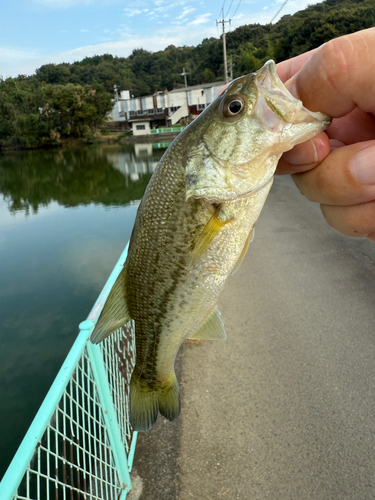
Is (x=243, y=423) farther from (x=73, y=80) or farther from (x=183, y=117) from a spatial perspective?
(x=73, y=80)

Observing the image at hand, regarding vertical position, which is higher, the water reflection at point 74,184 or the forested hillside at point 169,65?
the forested hillside at point 169,65

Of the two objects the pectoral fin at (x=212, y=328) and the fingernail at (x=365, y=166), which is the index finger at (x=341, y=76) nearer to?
the fingernail at (x=365, y=166)

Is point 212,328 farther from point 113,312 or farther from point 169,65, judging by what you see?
point 169,65

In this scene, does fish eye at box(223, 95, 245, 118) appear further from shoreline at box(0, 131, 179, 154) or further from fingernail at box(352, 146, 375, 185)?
shoreline at box(0, 131, 179, 154)

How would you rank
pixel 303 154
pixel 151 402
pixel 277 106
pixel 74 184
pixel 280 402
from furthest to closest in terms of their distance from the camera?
1. pixel 74 184
2. pixel 280 402
3. pixel 151 402
4. pixel 303 154
5. pixel 277 106

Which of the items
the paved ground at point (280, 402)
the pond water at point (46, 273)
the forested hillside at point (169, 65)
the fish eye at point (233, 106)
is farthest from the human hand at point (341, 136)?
the forested hillside at point (169, 65)

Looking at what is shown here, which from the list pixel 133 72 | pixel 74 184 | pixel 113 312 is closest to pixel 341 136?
pixel 113 312

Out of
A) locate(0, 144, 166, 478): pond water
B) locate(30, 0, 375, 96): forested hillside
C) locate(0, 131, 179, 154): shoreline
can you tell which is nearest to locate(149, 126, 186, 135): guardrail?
locate(0, 131, 179, 154): shoreline
